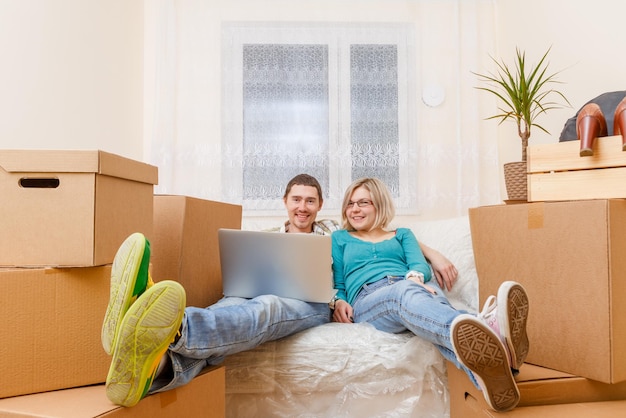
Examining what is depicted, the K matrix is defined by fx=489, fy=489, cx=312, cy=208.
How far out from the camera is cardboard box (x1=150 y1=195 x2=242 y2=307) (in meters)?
1.50

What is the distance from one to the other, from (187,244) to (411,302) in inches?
27.9

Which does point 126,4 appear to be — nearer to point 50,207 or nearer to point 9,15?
point 9,15

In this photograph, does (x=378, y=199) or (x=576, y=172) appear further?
(x=378, y=199)

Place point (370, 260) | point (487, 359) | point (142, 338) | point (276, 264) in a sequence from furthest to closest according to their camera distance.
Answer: point (370, 260)
point (276, 264)
point (487, 359)
point (142, 338)

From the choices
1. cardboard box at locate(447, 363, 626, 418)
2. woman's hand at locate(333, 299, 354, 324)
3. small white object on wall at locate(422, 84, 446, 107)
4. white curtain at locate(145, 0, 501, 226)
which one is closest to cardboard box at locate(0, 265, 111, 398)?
woman's hand at locate(333, 299, 354, 324)

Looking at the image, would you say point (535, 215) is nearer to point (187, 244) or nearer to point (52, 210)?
point (187, 244)

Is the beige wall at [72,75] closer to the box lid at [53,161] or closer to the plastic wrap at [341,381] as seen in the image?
the box lid at [53,161]

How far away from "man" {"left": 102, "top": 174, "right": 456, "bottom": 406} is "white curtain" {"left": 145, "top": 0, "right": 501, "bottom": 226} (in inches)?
53.1

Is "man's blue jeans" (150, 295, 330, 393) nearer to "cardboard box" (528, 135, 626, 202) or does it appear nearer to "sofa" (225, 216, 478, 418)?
"sofa" (225, 216, 478, 418)

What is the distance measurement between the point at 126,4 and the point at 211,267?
5.72 feet

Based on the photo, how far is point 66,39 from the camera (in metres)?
2.17

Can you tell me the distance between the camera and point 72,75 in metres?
2.20

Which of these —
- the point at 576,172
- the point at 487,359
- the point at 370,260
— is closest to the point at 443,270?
the point at 370,260

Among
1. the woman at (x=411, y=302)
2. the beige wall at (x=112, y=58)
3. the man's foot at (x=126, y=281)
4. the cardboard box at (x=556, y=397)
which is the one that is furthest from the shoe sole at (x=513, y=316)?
the beige wall at (x=112, y=58)
